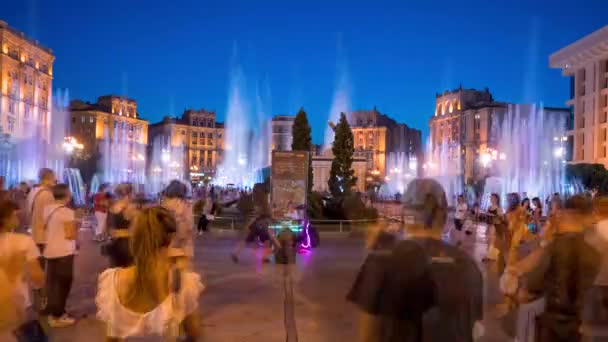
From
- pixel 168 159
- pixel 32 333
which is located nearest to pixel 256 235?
pixel 32 333

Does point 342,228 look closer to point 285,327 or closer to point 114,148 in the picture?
point 285,327

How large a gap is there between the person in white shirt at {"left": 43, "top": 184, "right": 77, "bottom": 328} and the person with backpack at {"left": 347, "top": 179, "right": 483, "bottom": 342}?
5.38 metres

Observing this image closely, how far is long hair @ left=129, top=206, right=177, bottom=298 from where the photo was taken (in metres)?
3.88

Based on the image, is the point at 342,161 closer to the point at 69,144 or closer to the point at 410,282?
the point at 69,144

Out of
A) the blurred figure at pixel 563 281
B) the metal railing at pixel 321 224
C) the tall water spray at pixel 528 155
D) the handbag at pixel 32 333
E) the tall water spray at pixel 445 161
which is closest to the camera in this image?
the blurred figure at pixel 563 281

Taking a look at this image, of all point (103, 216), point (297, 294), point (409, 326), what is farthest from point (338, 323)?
point (103, 216)

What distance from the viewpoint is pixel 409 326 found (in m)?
2.96

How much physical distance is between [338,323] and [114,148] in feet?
360

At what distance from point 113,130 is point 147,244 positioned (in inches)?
4458

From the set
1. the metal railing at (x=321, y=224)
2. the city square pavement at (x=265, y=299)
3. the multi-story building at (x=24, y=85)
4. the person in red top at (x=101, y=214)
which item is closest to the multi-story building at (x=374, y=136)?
the multi-story building at (x=24, y=85)

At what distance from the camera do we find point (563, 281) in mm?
4012

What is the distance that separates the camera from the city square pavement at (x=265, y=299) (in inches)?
289

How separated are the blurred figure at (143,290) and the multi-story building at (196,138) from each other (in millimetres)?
124867

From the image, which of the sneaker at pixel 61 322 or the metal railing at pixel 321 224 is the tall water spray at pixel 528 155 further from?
the sneaker at pixel 61 322
